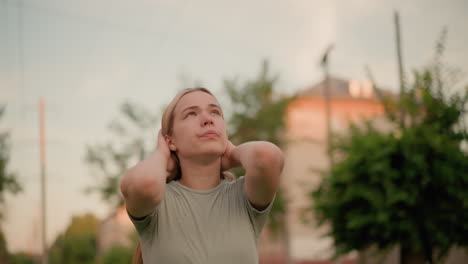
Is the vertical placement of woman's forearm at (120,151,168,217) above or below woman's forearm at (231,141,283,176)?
below

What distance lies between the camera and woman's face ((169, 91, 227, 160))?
77.2 inches

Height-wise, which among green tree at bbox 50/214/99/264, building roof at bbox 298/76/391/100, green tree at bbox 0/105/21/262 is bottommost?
green tree at bbox 50/214/99/264

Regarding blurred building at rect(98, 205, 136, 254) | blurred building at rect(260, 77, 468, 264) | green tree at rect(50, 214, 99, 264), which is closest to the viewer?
green tree at rect(50, 214, 99, 264)

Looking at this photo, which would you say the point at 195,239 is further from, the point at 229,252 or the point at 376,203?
the point at 376,203

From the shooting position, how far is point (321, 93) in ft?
89.5

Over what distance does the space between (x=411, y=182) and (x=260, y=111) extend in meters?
13.8

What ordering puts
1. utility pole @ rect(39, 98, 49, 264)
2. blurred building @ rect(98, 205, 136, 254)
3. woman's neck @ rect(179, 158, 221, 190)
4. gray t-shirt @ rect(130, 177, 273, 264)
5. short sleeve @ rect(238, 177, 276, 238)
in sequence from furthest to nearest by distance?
blurred building @ rect(98, 205, 136, 254) < utility pole @ rect(39, 98, 49, 264) < woman's neck @ rect(179, 158, 221, 190) < short sleeve @ rect(238, 177, 276, 238) < gray t-shirt @ rect(130, 177, 273, 264)

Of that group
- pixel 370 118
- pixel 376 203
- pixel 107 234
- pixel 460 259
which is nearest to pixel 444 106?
pixel 370 118

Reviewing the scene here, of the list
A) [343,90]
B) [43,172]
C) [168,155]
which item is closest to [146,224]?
[168,155]

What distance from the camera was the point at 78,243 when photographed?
60.7 ft

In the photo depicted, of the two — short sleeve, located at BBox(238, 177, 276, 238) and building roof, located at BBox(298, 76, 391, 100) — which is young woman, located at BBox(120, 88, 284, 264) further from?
building roof, located at BBox(298, 76, 391, 100)

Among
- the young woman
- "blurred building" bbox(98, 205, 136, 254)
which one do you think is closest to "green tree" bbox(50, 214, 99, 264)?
"blurred building" bbox(98, 205, 136, 254)

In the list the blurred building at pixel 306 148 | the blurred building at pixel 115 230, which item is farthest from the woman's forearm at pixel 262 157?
the blurred building at pixel 306 148

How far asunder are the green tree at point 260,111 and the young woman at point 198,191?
1778cm
